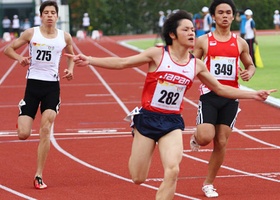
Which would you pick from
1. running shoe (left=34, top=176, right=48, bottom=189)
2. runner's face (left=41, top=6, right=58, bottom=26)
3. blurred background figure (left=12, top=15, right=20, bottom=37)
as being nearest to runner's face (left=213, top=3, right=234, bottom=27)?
runner's face (left=41, top=6, right=58, bottom=26)

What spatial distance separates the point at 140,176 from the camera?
8.24 meters

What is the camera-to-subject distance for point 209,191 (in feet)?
31.4

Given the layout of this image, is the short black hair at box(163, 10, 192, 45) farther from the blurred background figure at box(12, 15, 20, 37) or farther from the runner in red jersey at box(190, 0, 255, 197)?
the blurred background figure at box(12, 15, 20, 37)

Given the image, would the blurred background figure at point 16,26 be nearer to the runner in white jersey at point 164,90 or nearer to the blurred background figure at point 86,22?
the blurred background figure at point 86,22

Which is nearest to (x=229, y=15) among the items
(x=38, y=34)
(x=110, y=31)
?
(x=38, y=34)

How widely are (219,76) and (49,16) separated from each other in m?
2.31

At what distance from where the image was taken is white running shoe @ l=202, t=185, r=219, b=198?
9.55 metres

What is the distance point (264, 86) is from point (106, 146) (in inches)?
400

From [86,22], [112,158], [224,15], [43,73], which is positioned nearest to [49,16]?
[43,73]

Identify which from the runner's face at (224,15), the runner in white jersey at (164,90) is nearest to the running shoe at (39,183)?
the runner in white jersey at (164,90)

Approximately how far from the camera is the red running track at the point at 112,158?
10.0 m

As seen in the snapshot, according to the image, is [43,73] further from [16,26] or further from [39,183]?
[16,26]

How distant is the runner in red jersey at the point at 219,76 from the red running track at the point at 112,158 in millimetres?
542

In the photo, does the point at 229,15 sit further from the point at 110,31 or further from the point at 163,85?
the point at 110,31
